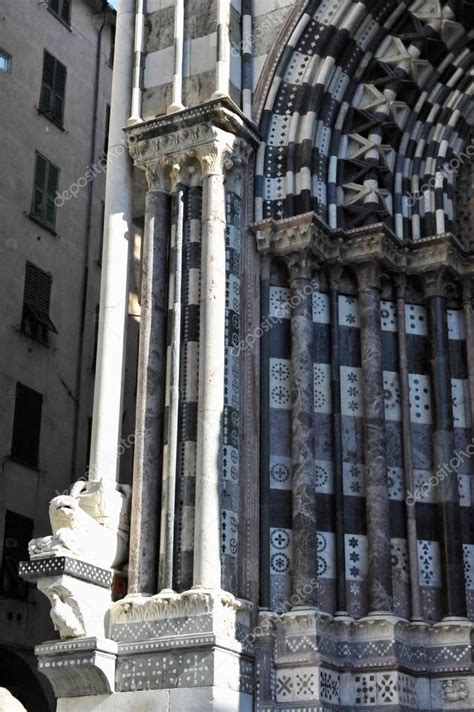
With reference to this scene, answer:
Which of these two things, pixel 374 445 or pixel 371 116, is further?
pixel 371 116

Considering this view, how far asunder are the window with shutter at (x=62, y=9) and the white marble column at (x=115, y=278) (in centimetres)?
953

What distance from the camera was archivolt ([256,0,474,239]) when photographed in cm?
1416

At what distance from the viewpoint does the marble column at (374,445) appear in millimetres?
12406

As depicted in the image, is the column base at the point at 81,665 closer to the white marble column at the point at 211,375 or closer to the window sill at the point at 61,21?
the white marble column at the point at 211,375

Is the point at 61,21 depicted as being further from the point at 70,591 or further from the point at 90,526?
the point at 70,591

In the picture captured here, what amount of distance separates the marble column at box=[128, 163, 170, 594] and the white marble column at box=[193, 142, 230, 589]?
55 centimetres

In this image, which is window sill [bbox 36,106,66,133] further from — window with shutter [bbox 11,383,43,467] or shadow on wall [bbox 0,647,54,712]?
shadow on wall [bbox 0,647,54,712]

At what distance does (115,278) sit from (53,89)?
11.0m

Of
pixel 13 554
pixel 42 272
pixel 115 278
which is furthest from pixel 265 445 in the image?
pixel 42 272

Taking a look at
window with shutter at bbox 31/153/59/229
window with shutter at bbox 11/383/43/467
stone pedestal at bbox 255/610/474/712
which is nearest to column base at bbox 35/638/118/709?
stone pedestal at bbox 255/610/474/712

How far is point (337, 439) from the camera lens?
13.1 metres

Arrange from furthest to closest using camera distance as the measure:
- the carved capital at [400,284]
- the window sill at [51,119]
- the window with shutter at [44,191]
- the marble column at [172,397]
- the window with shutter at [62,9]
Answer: the window with shutter at [62,9], the window sill at [51,119], the window with shutter at [44,191], the carved capital at [400,284], the marble column at [172,397]

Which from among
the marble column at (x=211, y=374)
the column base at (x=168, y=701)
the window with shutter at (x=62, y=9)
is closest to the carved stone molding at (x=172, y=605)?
the marble column at (x=211, y=374)

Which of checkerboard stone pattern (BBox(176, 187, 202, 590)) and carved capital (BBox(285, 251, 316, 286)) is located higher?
carved capital (BBox(285, 251, 316, 286))
